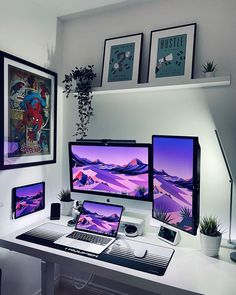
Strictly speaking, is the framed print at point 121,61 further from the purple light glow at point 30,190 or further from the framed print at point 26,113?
the purple light glow at point 30,190

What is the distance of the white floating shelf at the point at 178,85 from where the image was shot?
1.52 m

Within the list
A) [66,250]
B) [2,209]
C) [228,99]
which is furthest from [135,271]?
[228,99]

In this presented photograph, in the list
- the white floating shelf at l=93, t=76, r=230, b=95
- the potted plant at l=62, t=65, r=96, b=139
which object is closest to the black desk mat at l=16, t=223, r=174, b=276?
the potted plant at l=62, t=65, r=96, b=139

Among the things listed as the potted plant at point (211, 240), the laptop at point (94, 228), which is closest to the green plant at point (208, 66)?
the potted plant at point (211, 240)

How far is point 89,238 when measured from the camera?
156 centimetres

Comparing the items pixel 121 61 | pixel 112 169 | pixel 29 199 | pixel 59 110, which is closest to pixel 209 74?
pixel 121 61

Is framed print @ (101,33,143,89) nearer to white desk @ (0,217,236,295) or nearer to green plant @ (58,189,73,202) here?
green plant @ (58,189,73,202)

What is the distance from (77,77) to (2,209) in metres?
1.15

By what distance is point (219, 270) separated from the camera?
1241mm

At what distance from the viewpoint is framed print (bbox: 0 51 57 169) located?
1.63 meters

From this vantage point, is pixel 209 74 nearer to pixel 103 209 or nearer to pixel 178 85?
pixel 178 85

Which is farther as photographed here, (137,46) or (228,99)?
(137,46)

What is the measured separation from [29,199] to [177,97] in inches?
54.7

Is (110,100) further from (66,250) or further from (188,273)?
(188,273)
